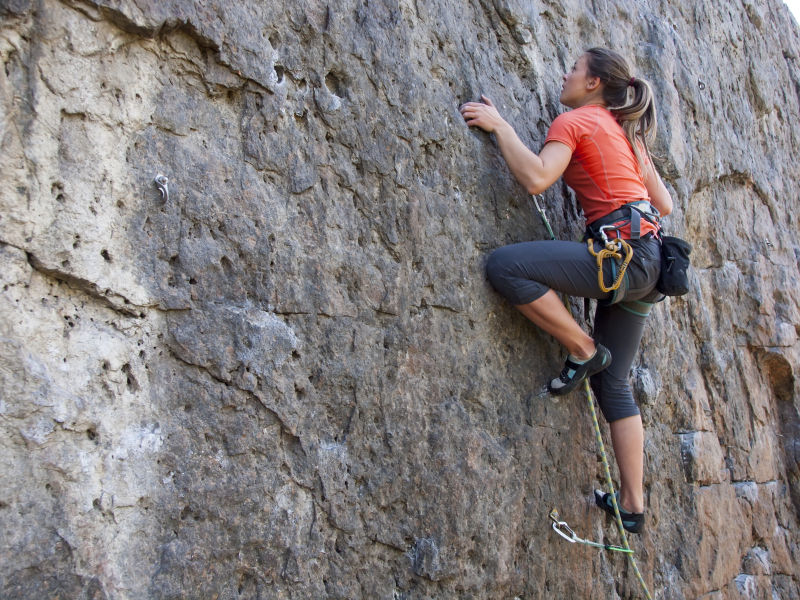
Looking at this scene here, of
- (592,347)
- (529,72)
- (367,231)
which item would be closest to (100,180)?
(367,231)

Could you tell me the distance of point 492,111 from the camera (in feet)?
10.9

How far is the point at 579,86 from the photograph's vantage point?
135 inches

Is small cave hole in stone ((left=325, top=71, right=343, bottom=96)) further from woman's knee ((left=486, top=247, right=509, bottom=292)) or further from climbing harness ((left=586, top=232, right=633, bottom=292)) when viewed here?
climbing harness ((left=586, top=232, right=633, bottom=292))

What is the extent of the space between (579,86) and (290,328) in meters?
1.83

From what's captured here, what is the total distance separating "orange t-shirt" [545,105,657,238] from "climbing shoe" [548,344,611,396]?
1.81 feet

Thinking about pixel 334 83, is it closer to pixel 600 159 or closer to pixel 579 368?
pixel 600 159

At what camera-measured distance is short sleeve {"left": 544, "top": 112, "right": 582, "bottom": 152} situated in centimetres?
310

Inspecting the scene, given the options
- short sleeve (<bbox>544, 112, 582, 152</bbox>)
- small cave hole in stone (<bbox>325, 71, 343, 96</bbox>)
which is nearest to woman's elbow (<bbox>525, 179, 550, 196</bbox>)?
short sleeve (<bbox>544, 112, 582, 152</bbox>)

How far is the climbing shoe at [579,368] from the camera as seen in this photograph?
10.5ft

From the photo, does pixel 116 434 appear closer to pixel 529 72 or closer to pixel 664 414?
pixel 529 72

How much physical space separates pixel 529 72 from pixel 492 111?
0.65 m

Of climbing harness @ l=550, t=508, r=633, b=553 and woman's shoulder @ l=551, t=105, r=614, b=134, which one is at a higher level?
woman's shoulder @ l=551, t=105, r=614, b=134

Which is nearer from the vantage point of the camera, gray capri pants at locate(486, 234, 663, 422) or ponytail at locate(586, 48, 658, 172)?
gray capri pants at locate(486, 234, 663, 422)

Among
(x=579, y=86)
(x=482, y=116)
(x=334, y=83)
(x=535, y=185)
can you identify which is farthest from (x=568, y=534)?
(x=334, y=83)
